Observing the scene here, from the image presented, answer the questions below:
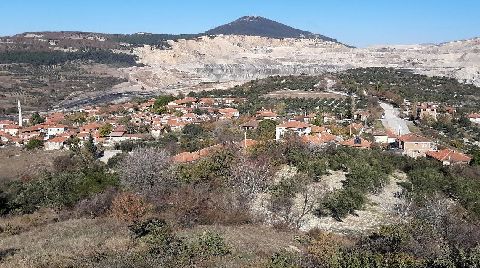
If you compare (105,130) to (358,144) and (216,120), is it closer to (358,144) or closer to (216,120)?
(216,120)

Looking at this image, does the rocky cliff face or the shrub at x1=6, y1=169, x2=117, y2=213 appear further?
the rocky cliff face

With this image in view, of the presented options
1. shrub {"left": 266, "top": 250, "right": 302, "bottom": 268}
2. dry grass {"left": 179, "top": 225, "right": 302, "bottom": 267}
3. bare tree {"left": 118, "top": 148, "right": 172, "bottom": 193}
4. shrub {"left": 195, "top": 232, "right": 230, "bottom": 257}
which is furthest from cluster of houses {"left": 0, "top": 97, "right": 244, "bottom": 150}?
shrub {"left": 266, "top": 250, "right": 302, "bottom": 268}

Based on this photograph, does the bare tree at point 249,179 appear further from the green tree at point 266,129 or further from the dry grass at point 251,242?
the green tree at point 266,129

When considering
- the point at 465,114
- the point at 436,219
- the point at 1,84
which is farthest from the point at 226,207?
the point at 1,84

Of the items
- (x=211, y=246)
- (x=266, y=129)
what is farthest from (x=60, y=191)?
(x=266, y=129)

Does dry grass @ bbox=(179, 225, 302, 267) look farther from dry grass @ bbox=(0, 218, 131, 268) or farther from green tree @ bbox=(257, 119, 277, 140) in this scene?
green tree @ bbox=(257, 119, 277, 140)

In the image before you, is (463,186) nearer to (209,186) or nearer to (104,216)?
(209,186)
